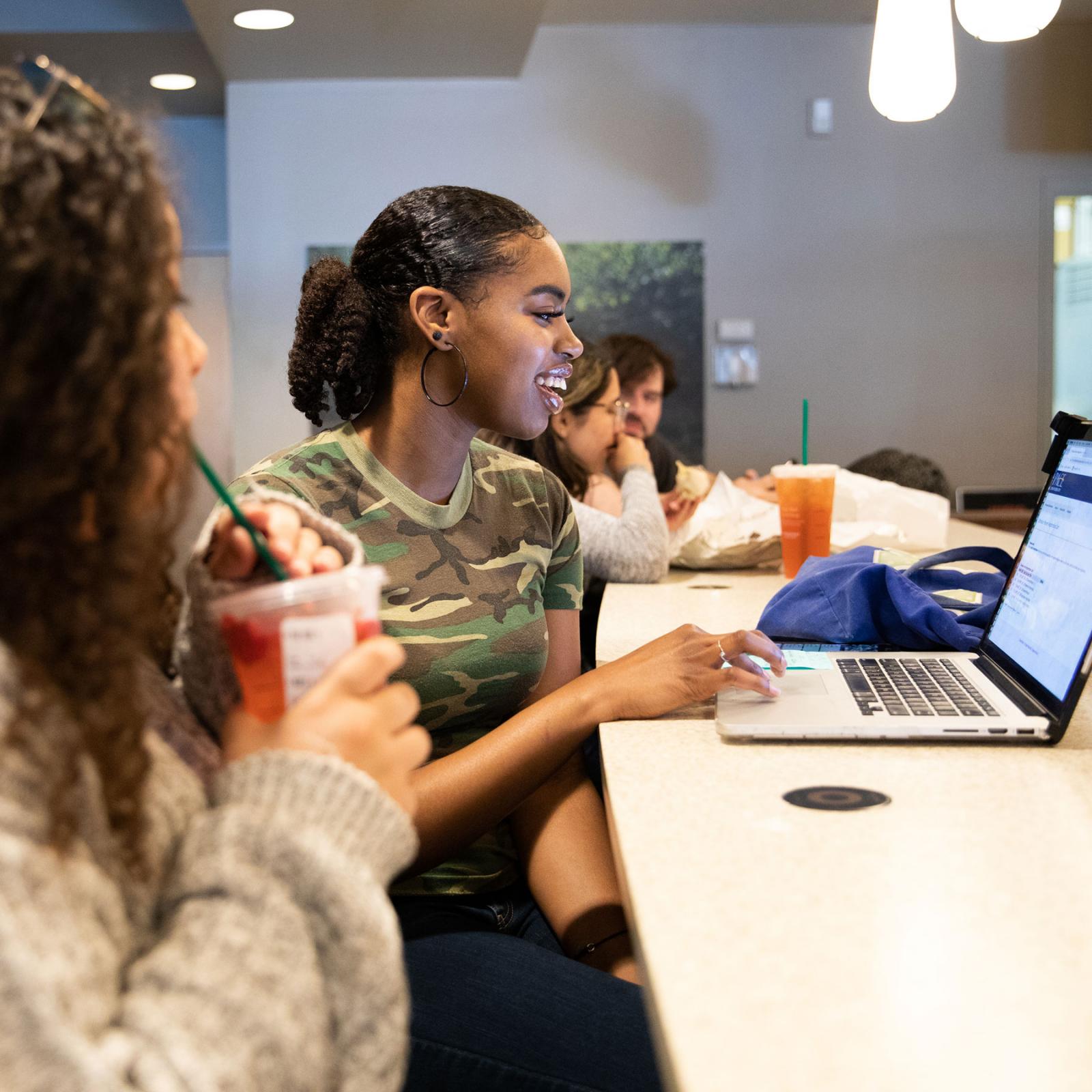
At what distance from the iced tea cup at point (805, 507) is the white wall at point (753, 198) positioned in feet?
9.66

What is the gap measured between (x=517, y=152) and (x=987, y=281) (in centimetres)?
209

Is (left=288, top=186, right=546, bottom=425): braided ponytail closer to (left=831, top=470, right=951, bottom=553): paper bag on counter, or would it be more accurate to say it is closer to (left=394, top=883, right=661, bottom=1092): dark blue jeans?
(left=394, top=883, right=661, bottom=1092): dark blue jeans

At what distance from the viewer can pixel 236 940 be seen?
578mm

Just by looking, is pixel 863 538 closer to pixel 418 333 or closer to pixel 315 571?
pixel 418 333

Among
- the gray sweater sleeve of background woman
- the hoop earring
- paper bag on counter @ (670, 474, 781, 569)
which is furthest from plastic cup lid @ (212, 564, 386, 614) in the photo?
paper bag on counter @ (670, 474, 781, 569)

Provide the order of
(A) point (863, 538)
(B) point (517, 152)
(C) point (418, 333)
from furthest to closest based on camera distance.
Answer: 1. (B) point (517, 152)
2. (A) point (863, 538)
3. (C) point (418, 333)

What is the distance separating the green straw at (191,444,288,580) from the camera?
2.32 feet

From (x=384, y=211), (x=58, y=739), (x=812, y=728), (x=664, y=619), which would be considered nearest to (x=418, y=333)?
(x=384, y=211)

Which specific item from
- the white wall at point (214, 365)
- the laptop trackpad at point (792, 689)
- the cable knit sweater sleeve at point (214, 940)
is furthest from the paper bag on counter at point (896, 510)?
the white wall at point (214, 365)

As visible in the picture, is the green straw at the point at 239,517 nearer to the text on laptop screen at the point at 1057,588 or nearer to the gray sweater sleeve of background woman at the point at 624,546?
the text on laptop screen at the point at 1057,588

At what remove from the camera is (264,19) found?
395cm

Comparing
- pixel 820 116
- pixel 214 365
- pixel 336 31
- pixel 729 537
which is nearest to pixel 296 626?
pixel 729 537

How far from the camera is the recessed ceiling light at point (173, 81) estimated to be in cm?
479

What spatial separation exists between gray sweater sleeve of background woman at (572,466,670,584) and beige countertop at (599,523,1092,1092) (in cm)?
114
